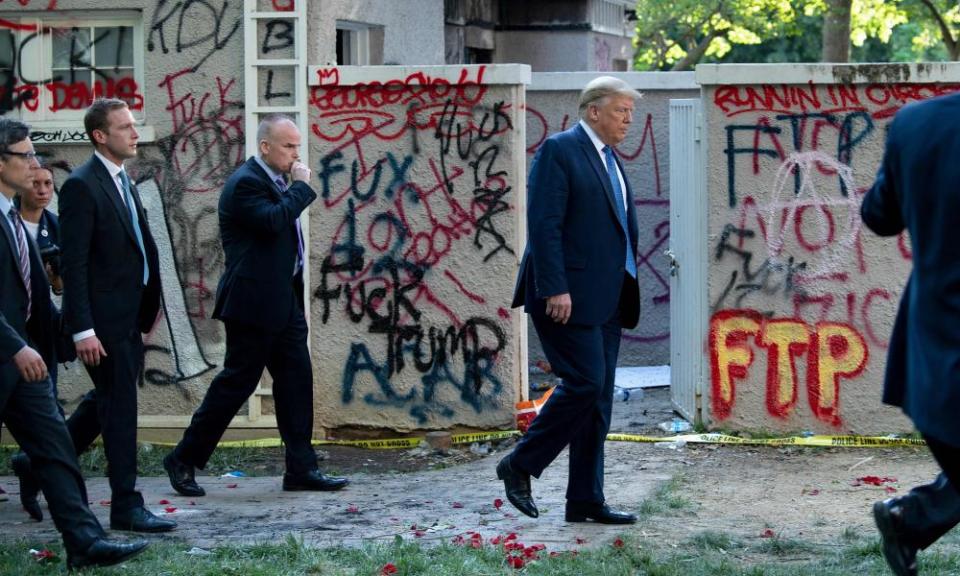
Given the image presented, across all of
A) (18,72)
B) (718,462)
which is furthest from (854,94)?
(18,72)

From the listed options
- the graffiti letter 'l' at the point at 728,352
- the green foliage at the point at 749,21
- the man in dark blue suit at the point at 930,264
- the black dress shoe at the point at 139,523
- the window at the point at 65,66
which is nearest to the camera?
the man in dark blue suit at the point at 930,264

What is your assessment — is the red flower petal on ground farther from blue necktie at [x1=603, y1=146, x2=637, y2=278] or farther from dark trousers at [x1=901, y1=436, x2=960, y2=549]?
dark trousers at [x1=901, y1=436, x2=960, y2=549]

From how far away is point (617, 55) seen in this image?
21.9 meters

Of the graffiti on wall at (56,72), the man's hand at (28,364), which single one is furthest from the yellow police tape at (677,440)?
the man's hand at (28,364)

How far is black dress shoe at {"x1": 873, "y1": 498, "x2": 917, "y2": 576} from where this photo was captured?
193 inches

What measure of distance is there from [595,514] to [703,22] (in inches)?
727

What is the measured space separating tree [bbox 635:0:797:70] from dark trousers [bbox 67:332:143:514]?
16.6 meters

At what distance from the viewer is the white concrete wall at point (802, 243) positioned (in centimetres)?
849

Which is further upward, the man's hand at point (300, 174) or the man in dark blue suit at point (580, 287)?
the man's hand at point (300, 174)

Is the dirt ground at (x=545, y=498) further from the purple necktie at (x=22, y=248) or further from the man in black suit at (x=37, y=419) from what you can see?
the purple necktie at (x=22, y=248)

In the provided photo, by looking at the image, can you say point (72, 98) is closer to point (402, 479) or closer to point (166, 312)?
point (166, 312)

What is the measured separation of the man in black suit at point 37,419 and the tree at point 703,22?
17.3 meters

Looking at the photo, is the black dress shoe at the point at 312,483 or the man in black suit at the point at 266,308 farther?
the black dress shoe at the point at 312,483

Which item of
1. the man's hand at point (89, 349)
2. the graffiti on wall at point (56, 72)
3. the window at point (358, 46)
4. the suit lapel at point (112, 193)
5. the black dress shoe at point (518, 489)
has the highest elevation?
→ the window at point (358, 46)
